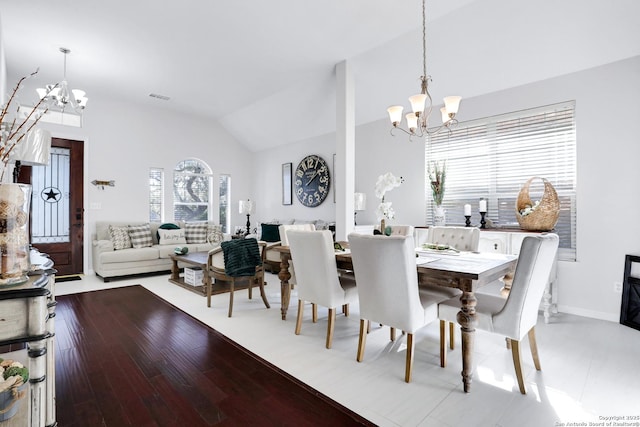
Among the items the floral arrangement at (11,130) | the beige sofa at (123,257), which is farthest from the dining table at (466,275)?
the beige sofa at (123,257)

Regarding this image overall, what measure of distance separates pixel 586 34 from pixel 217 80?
469 centimetres

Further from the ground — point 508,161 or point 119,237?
point 508,161

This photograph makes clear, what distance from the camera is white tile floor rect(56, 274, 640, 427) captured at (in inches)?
69.4

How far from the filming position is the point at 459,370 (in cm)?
222

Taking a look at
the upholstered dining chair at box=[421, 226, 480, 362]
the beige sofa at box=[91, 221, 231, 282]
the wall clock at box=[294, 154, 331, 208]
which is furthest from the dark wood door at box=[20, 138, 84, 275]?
the upholstered dining chair at box=[421, 226, 480, 362]

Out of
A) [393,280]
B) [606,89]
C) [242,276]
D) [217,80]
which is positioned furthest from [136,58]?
[606,89]

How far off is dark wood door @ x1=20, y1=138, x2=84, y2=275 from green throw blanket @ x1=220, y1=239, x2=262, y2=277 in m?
3.82

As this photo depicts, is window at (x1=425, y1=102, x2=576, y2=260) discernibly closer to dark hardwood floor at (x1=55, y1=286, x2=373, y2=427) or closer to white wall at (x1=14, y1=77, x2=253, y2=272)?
dark hardwood floor at (x1=55, y1=286, x2=373, y2=427)

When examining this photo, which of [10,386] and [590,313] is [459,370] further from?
[10,386]

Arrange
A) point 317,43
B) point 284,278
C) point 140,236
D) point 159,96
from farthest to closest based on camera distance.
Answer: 1. point 159,96
2. point 140,236
3. point 317,43
4. point 284,278

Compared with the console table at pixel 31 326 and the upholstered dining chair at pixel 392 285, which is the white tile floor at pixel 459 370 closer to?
the upholstered dining chair at pixel 392 285

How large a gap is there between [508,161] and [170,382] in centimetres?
418

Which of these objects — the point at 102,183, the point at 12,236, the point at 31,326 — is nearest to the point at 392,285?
the point at 31,326

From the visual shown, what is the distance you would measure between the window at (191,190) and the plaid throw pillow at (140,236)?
112cm
